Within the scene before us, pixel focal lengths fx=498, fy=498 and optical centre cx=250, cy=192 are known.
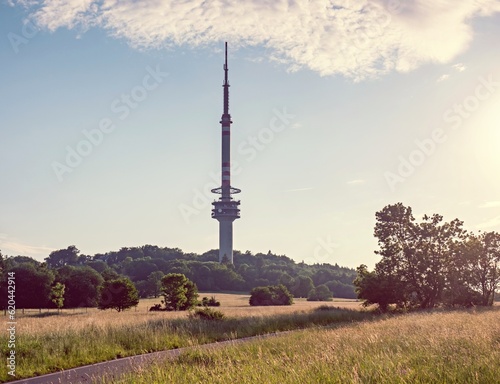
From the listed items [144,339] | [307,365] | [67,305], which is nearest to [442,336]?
[307,365]

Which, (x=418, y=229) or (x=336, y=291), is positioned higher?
(x=418, y=229)

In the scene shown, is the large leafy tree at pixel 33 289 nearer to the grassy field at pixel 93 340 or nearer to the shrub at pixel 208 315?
the shrub at pixel 208 315

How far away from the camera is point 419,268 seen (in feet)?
195

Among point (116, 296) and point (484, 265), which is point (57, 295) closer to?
point (116, 296)

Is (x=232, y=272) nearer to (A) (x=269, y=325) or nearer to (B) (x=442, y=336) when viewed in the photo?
(A) (x=269, y=325)

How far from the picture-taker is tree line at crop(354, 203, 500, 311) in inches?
2280

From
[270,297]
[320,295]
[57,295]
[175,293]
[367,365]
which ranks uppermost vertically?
[367,365]

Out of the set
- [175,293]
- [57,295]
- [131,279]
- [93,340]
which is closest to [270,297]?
[175,293]

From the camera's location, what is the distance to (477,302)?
203ft

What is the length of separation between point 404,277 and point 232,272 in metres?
118

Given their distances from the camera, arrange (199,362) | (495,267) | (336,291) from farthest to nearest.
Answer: (336,291), (495,267), (199,362)

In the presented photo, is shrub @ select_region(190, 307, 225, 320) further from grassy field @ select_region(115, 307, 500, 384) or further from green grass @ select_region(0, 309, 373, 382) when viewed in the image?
grassy field @ select_region(115, 307, 500, 384)

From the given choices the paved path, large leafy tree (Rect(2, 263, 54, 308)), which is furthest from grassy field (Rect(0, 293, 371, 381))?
large leafy tree (Rect(2, 263, 54, 308))

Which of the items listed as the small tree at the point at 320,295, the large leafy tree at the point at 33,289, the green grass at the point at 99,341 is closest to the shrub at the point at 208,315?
the green grass at the point at 99,341
